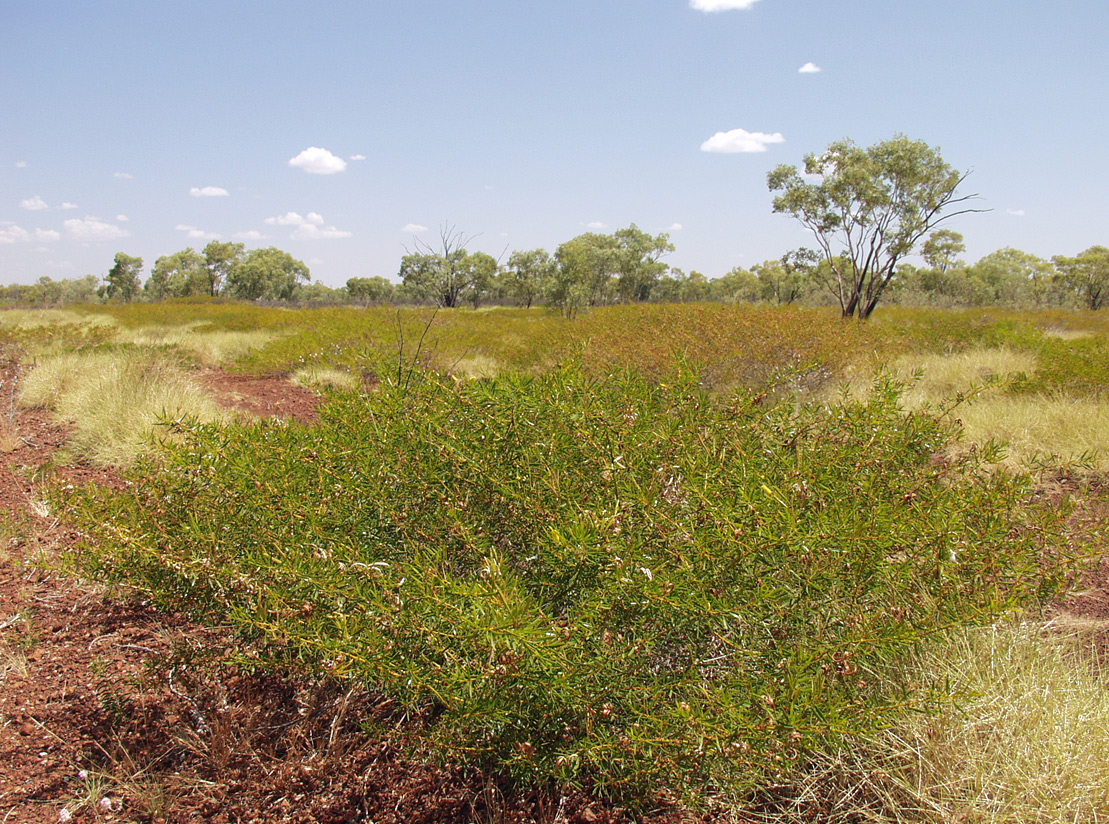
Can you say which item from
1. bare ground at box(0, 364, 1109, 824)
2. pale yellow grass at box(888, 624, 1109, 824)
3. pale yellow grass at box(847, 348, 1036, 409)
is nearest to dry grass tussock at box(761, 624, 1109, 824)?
pale yellow grass at box(888, 624, 1109, 824)

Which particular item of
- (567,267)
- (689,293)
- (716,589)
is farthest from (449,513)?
(689,293)

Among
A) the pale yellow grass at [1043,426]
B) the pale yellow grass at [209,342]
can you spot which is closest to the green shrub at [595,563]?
the pale yellow grass at [1043,426]

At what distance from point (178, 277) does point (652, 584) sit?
85.6m

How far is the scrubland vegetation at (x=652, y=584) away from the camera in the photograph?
1.54 metres

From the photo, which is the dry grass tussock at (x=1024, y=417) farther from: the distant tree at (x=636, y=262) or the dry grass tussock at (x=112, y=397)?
the distant tree at (x=636, y=262)

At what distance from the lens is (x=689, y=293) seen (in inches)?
2876

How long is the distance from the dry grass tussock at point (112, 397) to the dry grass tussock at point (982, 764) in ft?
14.9

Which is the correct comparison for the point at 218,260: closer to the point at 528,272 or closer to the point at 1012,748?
the point at 528,272

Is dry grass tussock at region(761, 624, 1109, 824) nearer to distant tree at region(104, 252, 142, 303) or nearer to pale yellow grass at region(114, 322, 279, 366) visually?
pale yellow grass at region(114, 322, 279, 366)

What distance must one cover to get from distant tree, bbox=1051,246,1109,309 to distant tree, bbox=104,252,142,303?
82.9 metres

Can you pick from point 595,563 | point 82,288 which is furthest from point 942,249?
point 82,288

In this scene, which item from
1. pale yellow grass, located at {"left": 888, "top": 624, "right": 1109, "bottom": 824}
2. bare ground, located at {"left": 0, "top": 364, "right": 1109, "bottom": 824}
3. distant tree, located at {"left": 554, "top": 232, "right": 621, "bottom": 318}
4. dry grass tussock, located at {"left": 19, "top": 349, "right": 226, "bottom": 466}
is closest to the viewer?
pale yellow grass, located at {"left": 888, "top": 624, "right": 1109, "bottom": 824}

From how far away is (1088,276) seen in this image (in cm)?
4328

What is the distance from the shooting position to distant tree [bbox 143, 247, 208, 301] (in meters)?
71.5
